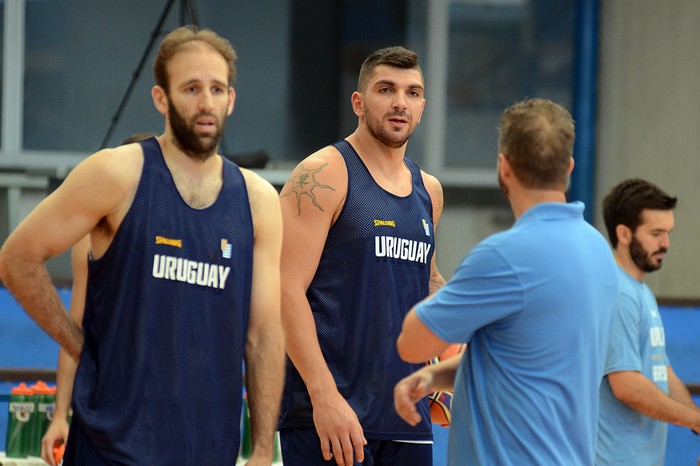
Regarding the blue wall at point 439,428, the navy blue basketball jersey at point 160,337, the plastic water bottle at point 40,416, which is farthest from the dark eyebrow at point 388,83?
the blue wall at point 439,428

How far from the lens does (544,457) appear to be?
7.80 feet

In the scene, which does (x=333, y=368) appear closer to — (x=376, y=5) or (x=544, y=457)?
(x=544, y=457)

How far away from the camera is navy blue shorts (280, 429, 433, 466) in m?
3.21

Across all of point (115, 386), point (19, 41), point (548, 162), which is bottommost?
point (115, 386)

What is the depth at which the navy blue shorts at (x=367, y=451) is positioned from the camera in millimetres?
3211

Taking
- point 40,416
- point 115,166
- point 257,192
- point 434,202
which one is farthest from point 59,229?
point 40,416

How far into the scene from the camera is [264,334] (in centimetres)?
283

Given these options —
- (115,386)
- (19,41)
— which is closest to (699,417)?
(115,386)

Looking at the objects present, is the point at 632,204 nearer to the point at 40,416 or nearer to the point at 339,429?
the point at 339,429

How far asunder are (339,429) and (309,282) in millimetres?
446

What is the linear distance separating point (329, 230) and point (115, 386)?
3.00ft

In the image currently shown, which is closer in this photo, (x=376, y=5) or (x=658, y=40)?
(x=658, y=40)

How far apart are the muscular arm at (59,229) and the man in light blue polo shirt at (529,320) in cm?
77

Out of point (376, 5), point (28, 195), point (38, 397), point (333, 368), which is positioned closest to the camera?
point (333, 368)
